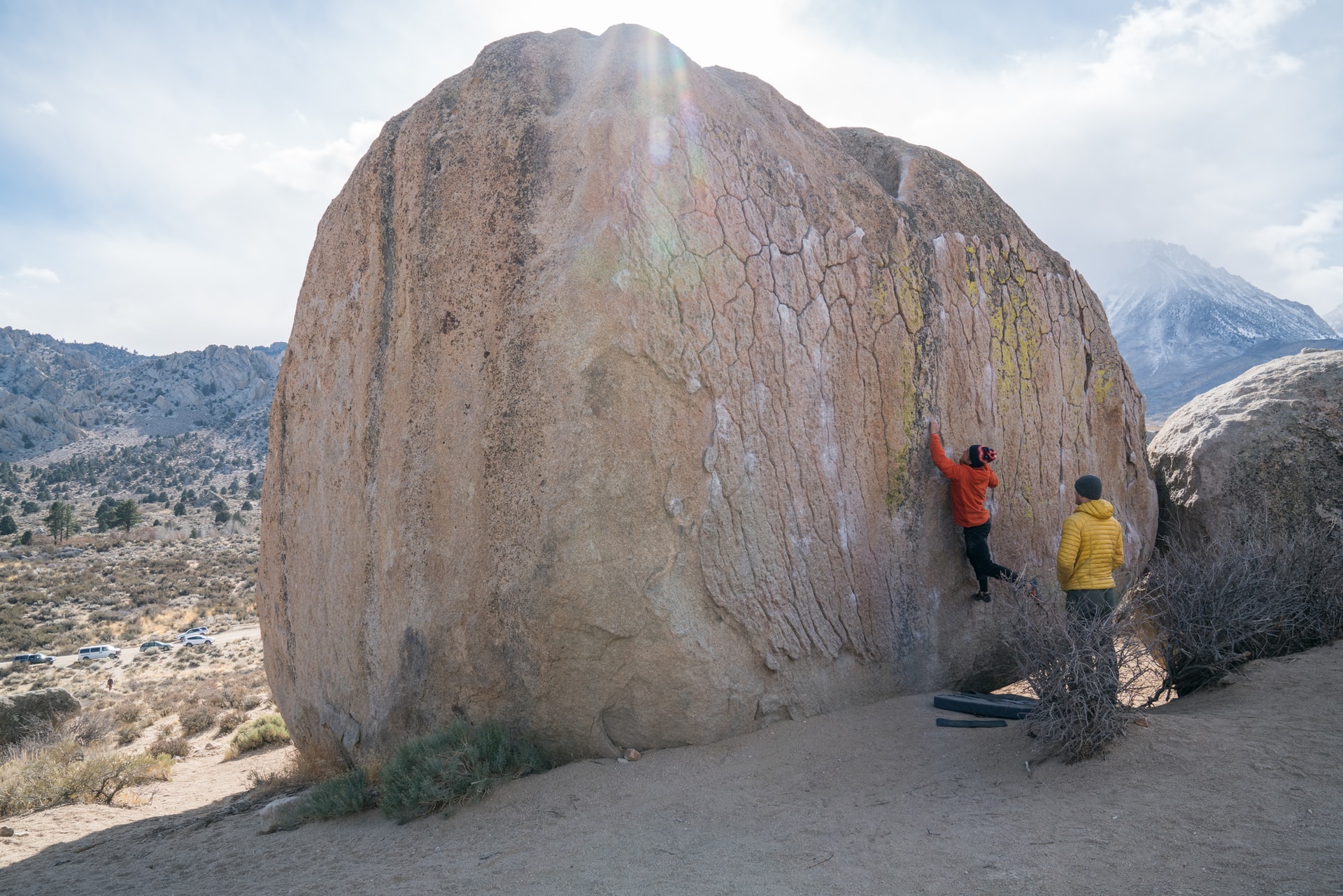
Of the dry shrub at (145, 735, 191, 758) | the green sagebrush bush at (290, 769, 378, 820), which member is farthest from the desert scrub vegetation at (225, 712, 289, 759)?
the green sagebrush bush at (290, 769, 378, 820)

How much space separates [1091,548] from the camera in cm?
556

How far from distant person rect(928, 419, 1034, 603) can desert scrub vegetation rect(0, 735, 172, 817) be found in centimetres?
788

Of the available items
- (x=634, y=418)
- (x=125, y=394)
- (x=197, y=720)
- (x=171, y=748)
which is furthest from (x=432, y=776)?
(x=125, y=394)

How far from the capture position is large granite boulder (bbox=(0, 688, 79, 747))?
10.1m

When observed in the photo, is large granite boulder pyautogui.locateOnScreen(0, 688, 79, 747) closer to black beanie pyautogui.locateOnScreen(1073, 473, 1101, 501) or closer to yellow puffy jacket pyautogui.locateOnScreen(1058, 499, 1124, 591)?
yellow puffy jacket pyautogui.locateOnScreen(1058, 499, 1124, 591)

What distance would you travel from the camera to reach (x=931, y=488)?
619 cm

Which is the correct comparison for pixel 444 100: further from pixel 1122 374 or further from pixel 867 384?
pixel 1122 374

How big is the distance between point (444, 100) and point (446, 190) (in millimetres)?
794

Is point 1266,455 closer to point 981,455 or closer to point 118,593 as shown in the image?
point 981,455

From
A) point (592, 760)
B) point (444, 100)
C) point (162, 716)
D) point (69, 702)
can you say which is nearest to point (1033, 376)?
point (592, 760)

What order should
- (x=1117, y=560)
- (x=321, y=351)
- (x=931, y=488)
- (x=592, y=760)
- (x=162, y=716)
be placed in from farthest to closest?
1. (x=162, y=716)
2. (x=321, y=351)
3. (x=931, y=488)
4. (x=1117, y=560)
5. (x=592, y=760)

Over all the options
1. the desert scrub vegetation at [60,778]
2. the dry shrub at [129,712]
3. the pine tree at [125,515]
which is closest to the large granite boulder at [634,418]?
the desert scrub vegetation at [60,778]

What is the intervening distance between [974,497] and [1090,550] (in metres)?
0.84

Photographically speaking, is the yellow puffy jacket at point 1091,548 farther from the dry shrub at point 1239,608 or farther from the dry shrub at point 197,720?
the dry shrub at point 197,720
